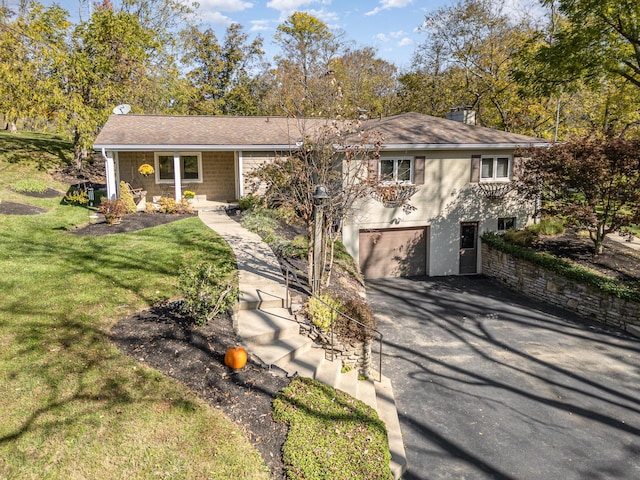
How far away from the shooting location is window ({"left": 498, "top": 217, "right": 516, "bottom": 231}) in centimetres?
1758

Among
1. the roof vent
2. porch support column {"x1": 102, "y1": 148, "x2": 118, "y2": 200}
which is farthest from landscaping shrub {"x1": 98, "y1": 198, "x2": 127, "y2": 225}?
the roof vent

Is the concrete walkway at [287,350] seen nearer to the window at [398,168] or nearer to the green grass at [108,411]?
the green grass at [108,411]

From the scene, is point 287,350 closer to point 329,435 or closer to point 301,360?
point 301,360

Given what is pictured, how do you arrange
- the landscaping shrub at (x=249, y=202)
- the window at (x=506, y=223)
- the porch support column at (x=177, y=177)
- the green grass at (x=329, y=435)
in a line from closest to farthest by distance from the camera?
the green grass at (x=329, y=435) → the landscaping shrub at (x=249, y=202) → the porch support column at (x=177, y=177) → the window at (x=506, y=223)

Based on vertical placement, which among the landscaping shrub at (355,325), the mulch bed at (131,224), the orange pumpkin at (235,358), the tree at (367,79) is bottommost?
the landscaping shrub at (355,325)

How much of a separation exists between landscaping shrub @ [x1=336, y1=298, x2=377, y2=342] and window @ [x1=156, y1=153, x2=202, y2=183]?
1239cm

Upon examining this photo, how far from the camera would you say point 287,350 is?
7.50 meters

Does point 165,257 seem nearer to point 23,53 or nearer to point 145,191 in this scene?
point 145,191

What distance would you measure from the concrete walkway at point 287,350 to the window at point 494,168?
1066 cm

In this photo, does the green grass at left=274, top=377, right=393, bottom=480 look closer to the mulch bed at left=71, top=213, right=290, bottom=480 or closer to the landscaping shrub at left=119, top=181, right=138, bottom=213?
the mulch bed at left=71, top=213, right=290, bottom=480

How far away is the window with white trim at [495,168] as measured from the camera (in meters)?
17.0

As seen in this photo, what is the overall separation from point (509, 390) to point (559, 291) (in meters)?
6.43

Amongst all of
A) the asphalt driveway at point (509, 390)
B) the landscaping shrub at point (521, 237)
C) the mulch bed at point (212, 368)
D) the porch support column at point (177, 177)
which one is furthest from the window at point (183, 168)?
the landscaping shrub at point (521, 237)

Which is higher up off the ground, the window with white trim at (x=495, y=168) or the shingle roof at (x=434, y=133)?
the shingle roof at (x=434, y=133)
